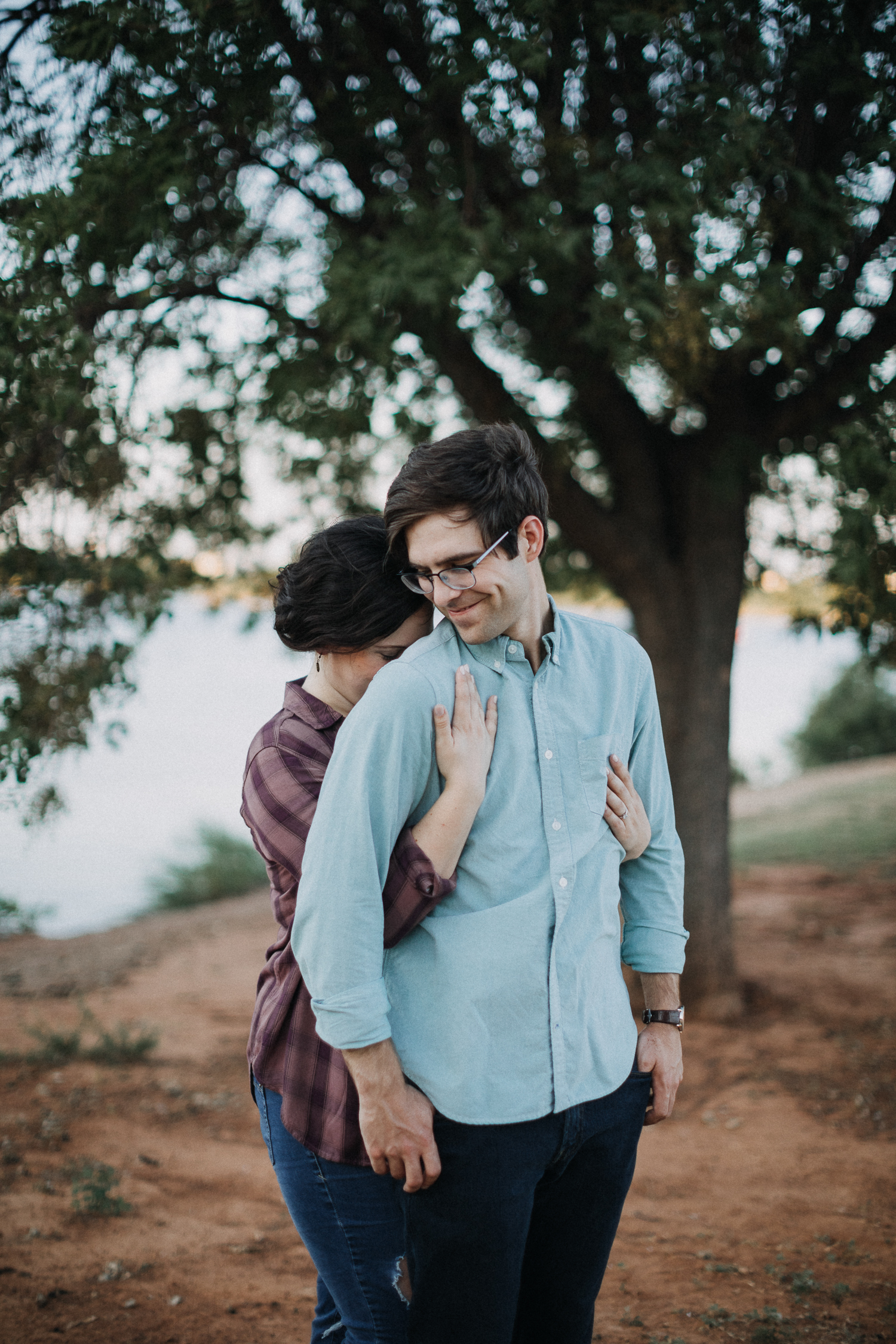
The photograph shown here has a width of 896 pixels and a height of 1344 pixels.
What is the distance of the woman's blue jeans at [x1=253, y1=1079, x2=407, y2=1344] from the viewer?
1.79 m

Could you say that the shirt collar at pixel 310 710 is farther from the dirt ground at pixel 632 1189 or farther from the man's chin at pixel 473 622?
the dirt ground at pixel 632 1189

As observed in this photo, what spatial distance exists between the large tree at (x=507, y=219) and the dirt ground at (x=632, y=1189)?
1.98m

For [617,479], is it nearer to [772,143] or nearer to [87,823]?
[772,143]

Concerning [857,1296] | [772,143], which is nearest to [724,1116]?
[857,1296]

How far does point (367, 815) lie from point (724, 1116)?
4.00 metres

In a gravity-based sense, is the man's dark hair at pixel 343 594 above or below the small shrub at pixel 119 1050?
above

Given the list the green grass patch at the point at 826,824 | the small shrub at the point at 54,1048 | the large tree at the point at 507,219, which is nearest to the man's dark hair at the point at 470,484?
the large tree at the point at 507,219

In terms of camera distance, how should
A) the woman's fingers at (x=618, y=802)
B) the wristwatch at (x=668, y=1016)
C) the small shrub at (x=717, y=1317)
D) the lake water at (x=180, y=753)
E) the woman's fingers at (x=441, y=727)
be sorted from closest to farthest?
the woman's fingers at (x=441, y=727), the woman's fingers at (x=618, y=802), the wristwatch at (x=668, y=1016), the small shrub at (x=717, y=1317), the lake water at (x=180, y=753)

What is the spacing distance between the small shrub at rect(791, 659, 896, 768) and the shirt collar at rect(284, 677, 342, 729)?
13962 millimetres

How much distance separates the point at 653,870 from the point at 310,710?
2.71 ft

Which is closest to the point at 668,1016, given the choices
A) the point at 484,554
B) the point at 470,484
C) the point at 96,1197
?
the point at 484,554

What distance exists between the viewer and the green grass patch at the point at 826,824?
10062mm

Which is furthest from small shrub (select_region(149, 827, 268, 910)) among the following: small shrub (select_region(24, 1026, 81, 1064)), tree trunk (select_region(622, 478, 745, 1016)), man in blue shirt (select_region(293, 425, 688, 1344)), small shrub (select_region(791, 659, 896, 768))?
man in blue shirt (select_region(293, 425, 688, 1344))

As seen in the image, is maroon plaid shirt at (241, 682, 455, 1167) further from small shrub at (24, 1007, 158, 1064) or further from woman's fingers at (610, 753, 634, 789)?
small shrub at (24, 1007, 158, 1064)
